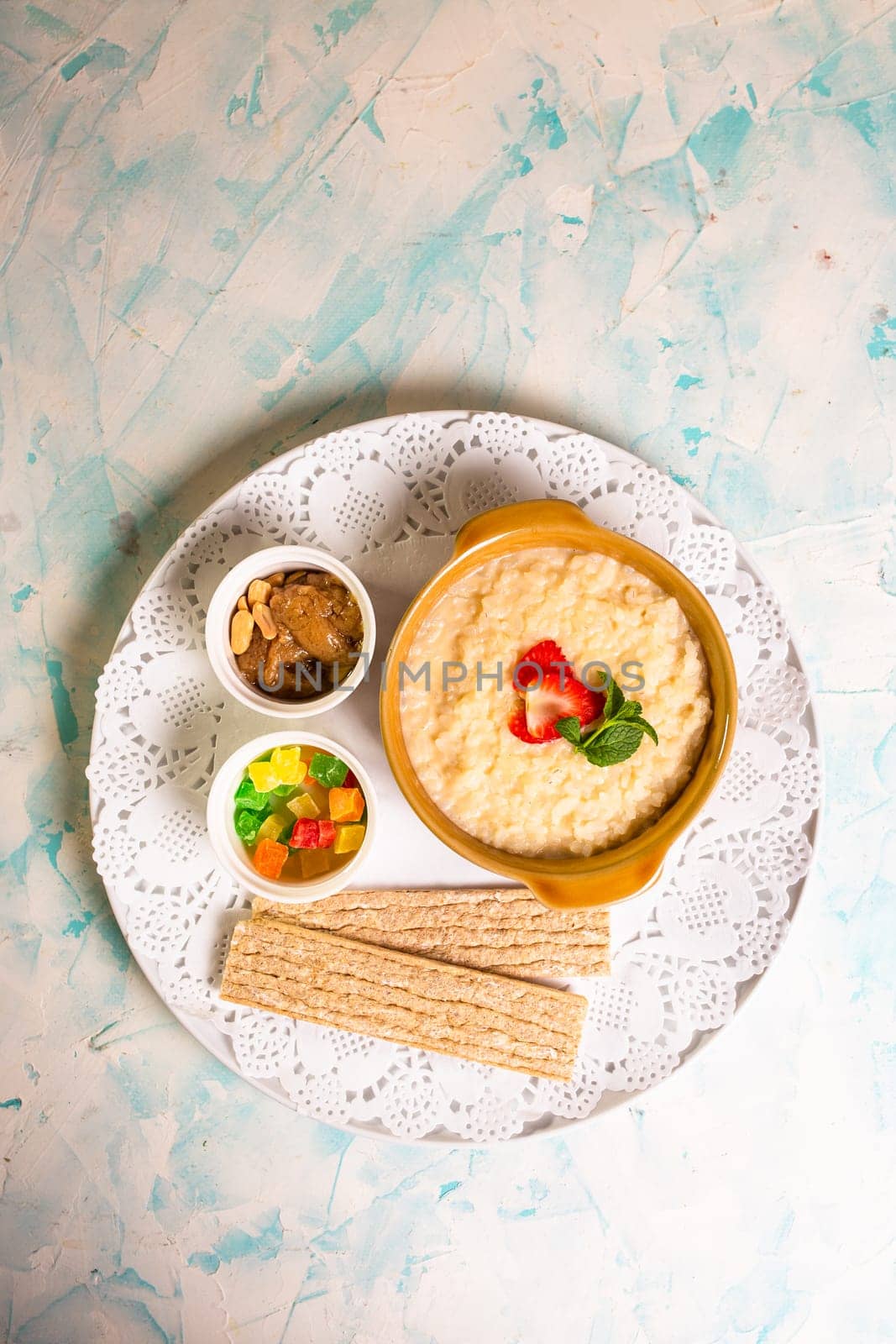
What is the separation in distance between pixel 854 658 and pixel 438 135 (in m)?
1.72

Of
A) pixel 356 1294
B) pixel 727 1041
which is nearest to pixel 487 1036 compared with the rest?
pixel 727 1041

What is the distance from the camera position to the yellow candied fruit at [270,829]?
6.55 feet

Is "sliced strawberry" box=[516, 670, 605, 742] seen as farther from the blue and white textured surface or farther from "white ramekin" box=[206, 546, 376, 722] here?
the blue and white textured surface

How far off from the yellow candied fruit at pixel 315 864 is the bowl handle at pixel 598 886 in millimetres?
471

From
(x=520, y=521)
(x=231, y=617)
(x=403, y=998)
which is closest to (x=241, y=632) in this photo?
(x=231, y=617)

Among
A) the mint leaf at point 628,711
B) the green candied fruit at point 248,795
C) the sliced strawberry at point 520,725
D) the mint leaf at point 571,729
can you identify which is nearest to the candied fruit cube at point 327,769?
the green candied fruit at point 248,795

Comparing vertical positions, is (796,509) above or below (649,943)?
above

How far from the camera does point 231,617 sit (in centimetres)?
192

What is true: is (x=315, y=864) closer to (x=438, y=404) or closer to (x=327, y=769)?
(x=327, y=769)

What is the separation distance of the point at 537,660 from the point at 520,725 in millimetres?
138

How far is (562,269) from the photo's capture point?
89.7 inches

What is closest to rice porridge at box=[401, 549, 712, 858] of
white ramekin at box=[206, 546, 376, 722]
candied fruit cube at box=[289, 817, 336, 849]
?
white ramekin at box=[206, 546, 376, 722]

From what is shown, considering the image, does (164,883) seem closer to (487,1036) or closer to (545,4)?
(487,1036)

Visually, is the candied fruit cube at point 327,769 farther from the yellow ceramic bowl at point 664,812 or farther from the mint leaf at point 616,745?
the mint leaf at point 616,745
